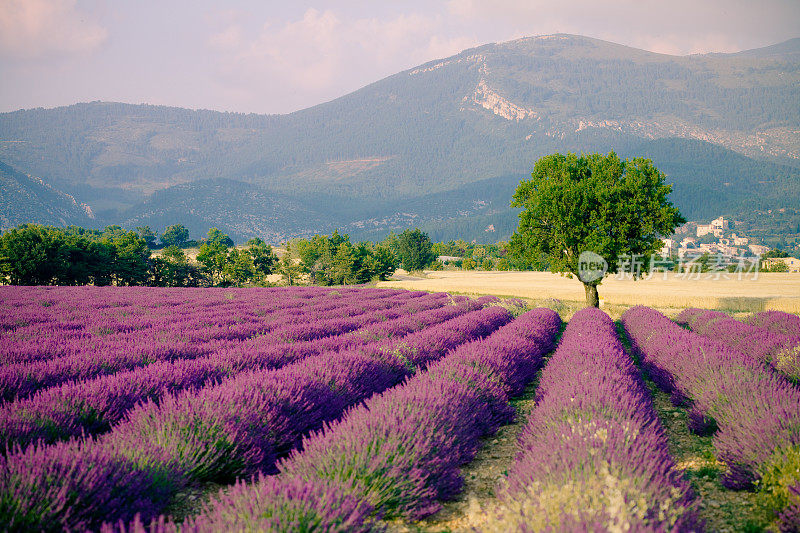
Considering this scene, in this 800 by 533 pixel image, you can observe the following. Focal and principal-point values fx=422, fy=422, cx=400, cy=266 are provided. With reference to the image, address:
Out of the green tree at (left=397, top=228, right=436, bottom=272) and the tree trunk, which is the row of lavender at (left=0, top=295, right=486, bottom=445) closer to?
the tree trunk

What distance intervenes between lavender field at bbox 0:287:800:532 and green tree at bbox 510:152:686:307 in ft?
38.1

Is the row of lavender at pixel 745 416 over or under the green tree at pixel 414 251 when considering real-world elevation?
under

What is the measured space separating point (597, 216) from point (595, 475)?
1818cm

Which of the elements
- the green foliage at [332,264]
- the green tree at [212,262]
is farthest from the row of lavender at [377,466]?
the green tree at [212,262]

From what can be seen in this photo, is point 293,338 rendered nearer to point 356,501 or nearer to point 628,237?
point 356,501

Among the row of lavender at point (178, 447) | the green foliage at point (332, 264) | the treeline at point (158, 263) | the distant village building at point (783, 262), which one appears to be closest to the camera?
the row of lavender at point (178, 447)

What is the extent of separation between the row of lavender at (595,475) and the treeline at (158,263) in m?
44.1

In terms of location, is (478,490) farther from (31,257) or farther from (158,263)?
(158,263)

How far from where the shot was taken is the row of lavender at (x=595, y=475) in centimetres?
193

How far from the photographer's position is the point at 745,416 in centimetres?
355

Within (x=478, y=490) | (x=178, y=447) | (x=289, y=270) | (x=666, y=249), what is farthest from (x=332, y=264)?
(x=666, y=249)

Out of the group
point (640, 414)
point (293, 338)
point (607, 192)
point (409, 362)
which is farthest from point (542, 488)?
point (607, 192)

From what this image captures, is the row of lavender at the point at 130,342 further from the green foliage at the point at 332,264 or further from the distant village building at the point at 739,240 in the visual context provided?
the distant village building at the point at 739,240

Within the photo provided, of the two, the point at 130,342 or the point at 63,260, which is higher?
the point at 63,260
